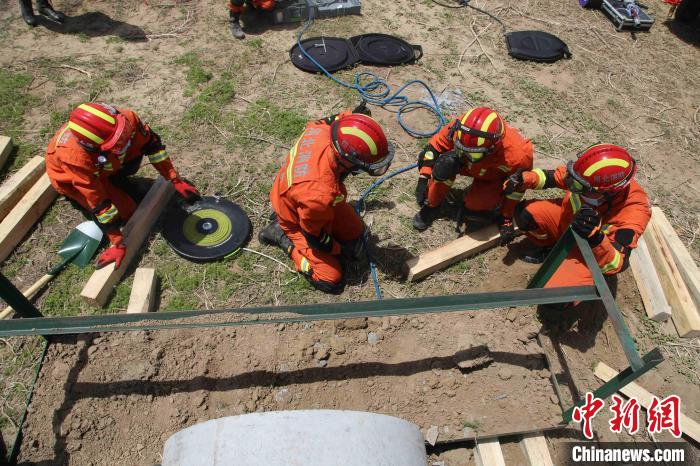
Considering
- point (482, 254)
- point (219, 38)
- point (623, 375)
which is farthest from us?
point (219, 38)

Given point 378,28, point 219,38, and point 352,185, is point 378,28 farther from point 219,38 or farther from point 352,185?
point 352,185

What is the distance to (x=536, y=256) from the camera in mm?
5074

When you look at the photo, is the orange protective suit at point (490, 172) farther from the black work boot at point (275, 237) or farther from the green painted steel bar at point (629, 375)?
the green painted steel bar at point (629, 375)

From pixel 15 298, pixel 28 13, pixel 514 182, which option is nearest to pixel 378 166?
pixel 514 182

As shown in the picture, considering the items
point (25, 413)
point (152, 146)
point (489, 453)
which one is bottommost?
point (25, 413)

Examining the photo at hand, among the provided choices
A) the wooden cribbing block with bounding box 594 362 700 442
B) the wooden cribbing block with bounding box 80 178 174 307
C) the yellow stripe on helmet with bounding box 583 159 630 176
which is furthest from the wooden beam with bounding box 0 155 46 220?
the wooden cribbing block with bounding box 594 362 700 442

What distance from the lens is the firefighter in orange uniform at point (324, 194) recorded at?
376 cm

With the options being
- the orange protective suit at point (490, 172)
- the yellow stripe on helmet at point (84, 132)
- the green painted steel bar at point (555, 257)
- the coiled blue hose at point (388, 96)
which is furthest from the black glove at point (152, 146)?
the green painted steel bar at point (555, 257)

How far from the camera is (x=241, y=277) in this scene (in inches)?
186

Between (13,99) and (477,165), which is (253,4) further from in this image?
(477,165)

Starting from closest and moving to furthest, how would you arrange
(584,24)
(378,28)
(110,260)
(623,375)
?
1. (623,375)
2. (110,260)
3. (378,28)
4. (584,24)

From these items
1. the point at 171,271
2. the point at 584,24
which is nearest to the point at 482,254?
the point at 171,271

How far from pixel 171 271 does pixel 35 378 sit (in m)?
1.51

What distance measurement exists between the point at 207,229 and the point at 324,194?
1.88 meters
